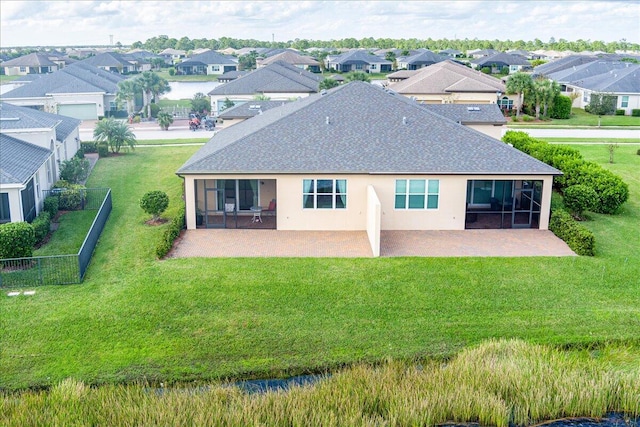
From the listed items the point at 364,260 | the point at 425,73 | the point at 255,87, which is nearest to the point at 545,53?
the point at 425,73

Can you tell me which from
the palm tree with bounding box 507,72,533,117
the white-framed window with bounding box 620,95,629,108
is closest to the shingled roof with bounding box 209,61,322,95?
the palm tree with bounding box 507,72,533,117

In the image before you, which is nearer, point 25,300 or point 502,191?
point 25,300

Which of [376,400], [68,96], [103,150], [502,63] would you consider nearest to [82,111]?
[68,96]

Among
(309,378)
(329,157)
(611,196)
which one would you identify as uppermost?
(329,157)

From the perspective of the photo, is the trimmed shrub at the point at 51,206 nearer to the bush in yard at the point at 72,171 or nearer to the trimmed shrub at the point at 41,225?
the trimmed shrub at the point at 41,225

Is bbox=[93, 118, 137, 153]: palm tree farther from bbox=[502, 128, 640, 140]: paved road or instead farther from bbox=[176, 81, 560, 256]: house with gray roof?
bbox=[502, 128, 640, 140]: paved road

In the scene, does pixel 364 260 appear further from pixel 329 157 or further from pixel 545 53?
pixel 545 53

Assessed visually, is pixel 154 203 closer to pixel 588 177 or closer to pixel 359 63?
pixel 588 177

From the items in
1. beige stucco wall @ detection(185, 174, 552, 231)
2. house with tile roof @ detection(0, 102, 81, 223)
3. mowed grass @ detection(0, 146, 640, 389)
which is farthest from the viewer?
beige stucco wall @ detection(185, 174, 552, 231)
